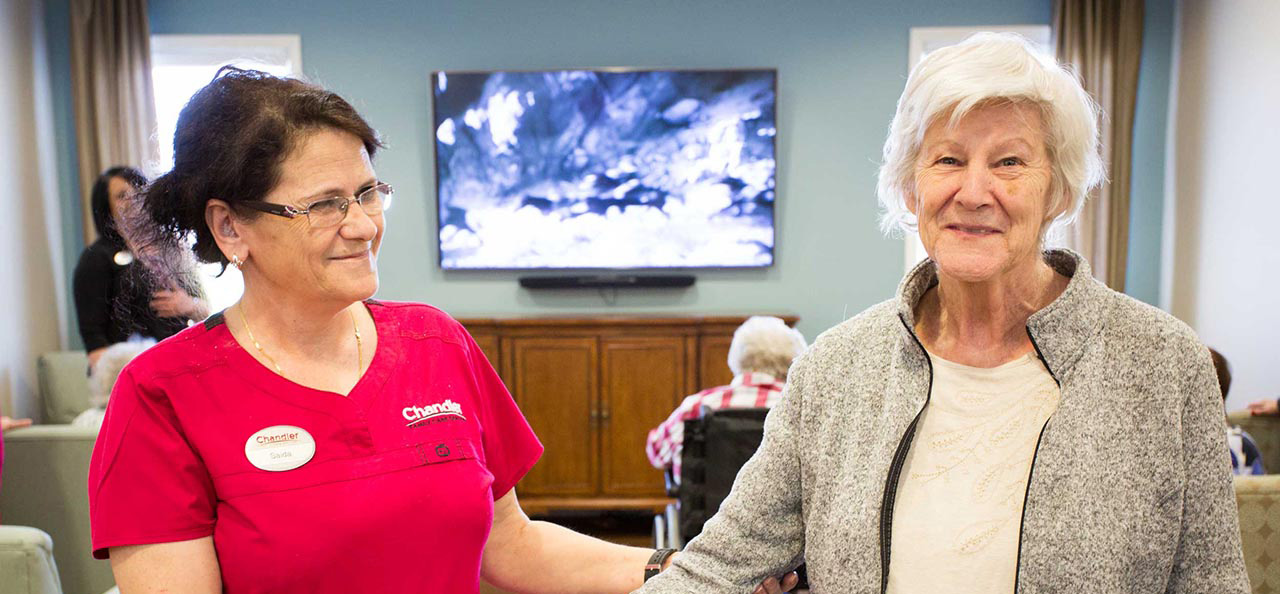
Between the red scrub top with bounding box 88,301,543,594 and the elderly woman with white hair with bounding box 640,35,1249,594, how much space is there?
0.38 meters

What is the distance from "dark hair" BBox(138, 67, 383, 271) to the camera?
121 cm

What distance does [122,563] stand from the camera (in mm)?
1151

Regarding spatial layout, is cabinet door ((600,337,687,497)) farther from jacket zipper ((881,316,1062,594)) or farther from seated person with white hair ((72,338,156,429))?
jacket zipper ((881,316,1062,594))

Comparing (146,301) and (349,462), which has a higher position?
(146,301)

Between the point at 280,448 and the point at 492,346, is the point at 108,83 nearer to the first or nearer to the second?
the point at 492,346

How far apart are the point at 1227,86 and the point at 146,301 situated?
15.1 feet

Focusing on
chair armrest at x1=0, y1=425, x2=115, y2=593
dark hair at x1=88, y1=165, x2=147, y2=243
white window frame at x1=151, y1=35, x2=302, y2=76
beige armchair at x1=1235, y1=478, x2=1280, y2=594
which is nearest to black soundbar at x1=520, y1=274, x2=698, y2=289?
white window frame at x1=151, y1=35, x2=302, y2=76

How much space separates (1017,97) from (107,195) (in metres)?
3.68

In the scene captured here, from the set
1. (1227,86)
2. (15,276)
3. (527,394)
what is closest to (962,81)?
(527,394)

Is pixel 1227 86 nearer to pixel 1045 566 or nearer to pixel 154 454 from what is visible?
pixel 1045 566

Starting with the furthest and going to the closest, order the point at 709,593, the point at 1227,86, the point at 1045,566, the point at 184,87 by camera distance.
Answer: the point at 184,87, the point at 1227,86, the point at 709,593, the point at 1045,566

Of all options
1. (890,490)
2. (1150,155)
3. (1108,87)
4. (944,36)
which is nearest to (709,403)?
(890,490)

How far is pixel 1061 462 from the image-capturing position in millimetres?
1098

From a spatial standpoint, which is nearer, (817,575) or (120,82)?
(817,575)
